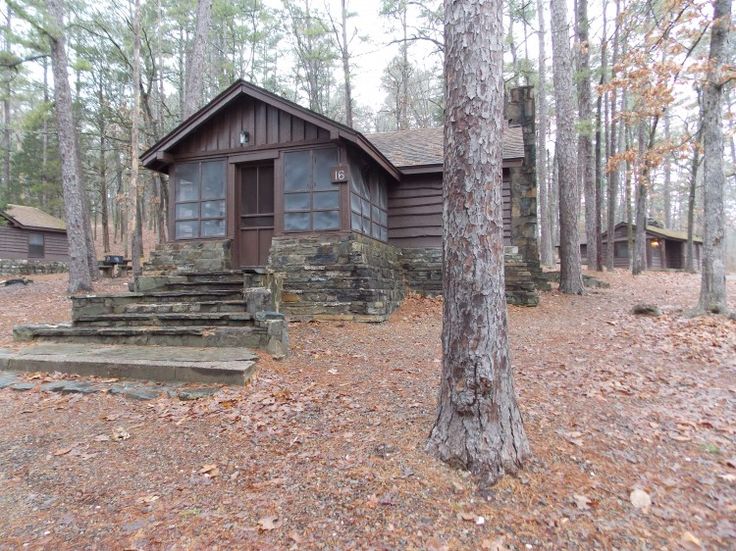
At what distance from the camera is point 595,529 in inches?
82.4

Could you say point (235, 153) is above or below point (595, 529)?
above

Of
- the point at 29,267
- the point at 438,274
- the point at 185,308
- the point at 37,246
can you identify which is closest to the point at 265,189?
the point at 185,308

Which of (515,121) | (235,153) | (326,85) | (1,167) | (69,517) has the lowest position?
(69,517)

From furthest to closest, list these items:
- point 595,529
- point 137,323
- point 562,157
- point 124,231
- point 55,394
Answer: point 124,231 < point 562,157 < point 137,323 < point 55,394 < point 595,529

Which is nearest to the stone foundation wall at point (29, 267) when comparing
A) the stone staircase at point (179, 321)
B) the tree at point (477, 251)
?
the stone staircase at point (179, 321)

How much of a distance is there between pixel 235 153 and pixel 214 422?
23.4 feet

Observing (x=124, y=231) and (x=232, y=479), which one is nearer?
(x=232, y=479)

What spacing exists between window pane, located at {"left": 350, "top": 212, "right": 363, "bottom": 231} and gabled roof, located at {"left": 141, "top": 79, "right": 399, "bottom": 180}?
1369 mm

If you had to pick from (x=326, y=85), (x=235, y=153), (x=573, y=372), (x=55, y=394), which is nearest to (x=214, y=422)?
(x=55, y=394)

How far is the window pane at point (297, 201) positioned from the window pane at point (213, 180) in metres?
1.63

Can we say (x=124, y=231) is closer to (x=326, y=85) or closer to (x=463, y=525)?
(x=326, y=85)

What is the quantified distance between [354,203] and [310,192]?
0.99m

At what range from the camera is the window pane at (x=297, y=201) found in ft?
28.2

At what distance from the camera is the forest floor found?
83.3 inches
